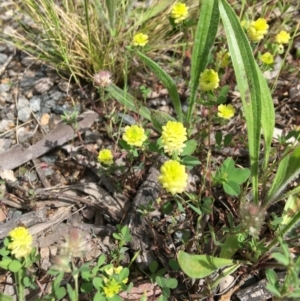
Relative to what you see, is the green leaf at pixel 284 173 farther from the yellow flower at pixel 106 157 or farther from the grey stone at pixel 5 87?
the grey stone at pixel 5 87

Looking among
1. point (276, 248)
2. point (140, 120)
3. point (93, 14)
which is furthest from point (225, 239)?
point (93, 14)

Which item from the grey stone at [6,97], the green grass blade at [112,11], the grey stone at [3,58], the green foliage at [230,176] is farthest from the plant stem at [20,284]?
the grey stone at [3,58]

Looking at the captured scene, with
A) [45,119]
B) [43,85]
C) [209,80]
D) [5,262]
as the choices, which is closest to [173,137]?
[209,80]

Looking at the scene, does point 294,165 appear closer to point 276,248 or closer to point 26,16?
point 276,248

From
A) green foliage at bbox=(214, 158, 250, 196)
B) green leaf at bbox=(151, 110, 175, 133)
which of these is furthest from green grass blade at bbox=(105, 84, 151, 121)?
green foliage at bbox=(214, 158, 250, 196)

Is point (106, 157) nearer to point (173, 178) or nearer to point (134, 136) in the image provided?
point (134, 136)
